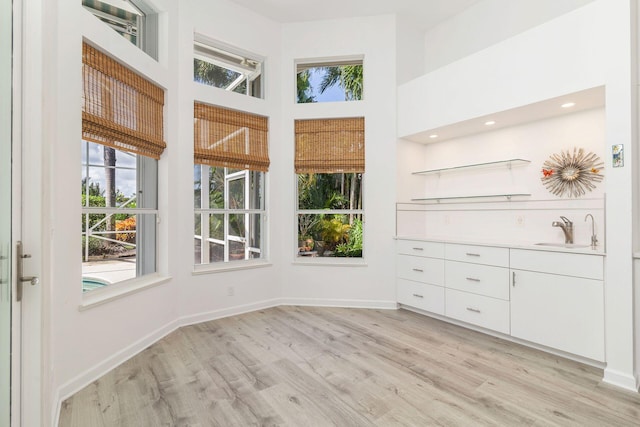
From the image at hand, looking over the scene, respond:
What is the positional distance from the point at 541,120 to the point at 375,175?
1757 millimetres

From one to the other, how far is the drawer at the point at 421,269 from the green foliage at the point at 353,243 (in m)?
0.52

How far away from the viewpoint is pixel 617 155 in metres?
2.23

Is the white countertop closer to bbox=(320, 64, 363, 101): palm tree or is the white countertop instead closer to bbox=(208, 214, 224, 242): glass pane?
bbox=(320, 64, 363, 101): palm tree

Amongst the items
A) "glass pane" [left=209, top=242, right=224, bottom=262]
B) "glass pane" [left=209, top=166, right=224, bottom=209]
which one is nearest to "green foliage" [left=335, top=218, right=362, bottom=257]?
"glass pane" [left=209, top=242, right=224, bottom=262]

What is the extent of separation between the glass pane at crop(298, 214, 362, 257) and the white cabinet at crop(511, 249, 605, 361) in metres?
1.92

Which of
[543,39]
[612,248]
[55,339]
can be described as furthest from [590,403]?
[55,339]

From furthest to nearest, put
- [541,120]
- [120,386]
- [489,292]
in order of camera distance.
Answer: [541,120] → [489,292] → [120,386]

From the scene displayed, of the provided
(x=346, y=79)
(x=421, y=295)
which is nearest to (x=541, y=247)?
(x=421, y=295)

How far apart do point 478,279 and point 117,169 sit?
133 inches

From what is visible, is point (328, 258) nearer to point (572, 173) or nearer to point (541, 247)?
point (541, 247)

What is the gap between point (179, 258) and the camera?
333cm

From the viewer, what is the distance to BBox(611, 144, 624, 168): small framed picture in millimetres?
2207

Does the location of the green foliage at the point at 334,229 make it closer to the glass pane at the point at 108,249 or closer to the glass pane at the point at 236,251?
the glass pane at the point at 236,251

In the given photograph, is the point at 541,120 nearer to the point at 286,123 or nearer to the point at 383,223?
the point at 383,223
